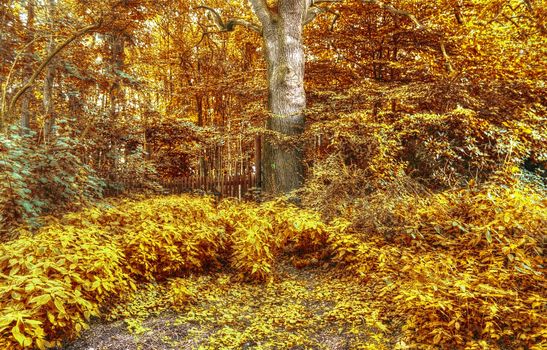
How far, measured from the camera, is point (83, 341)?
3217 millimetres

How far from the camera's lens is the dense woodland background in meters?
4.36

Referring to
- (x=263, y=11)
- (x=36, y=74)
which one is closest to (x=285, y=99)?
(x=263, y=11)

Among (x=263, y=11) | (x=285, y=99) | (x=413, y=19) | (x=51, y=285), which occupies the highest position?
(x=263, y=11)

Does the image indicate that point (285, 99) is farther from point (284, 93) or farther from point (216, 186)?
point (216, 186)

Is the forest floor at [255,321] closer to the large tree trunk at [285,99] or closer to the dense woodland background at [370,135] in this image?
the dense woodland background at [370,135]

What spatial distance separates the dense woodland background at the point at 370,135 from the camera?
436cm

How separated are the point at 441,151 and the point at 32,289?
6.04 meters

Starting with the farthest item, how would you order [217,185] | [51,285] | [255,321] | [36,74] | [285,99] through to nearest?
[217,185] < [285,99] < [36,74] < [255,321] < [51,285]

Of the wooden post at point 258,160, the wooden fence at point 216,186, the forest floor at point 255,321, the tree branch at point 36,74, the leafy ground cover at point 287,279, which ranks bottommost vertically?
the forest floor at point 255,321

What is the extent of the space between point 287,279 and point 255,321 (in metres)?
1.15

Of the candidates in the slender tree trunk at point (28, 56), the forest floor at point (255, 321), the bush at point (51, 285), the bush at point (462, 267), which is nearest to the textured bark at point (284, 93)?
the bush at point (462, 267)

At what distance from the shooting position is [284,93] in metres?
8.07

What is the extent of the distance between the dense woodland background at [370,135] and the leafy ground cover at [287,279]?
5 centimetres

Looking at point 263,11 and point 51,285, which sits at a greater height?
point 263,11
